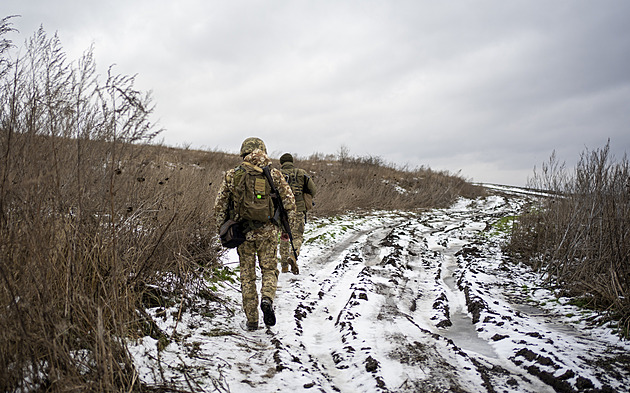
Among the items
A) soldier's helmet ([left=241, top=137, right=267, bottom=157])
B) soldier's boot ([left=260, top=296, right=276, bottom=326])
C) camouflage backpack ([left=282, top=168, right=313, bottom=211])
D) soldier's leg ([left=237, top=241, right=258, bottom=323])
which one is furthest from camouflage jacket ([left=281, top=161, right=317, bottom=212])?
soldier's boot ([left=260, top=296, right=276, bottom=326])

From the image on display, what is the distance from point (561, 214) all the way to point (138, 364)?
7.26 metres

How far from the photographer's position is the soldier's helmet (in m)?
4.36

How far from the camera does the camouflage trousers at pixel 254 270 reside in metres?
4.15

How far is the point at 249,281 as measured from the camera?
4.22 m

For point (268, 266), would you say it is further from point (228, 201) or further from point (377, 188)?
point (377, 188)

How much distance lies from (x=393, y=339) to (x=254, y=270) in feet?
5.40

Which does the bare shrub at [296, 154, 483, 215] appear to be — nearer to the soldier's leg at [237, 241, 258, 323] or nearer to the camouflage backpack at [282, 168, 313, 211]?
the camouflage backpack at [282, 168, 313, 211]

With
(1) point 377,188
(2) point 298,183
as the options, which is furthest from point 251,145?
(1) point 377,188

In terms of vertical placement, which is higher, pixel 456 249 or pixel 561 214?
pixel 561 214

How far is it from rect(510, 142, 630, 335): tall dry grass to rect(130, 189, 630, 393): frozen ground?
339 millimetres

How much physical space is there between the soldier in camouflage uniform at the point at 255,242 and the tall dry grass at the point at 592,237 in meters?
3.70

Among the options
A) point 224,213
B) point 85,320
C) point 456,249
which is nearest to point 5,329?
point 85,320

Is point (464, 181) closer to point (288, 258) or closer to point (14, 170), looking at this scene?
point (288, 258)

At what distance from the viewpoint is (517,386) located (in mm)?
2938
